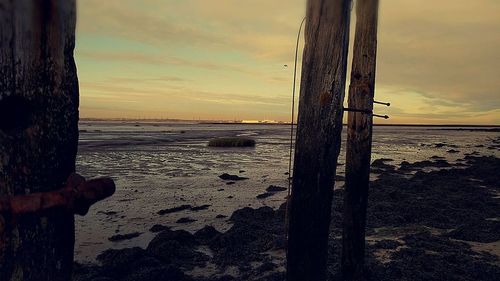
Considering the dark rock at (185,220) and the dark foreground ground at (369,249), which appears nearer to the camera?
the dark foreground ground at (369,249)

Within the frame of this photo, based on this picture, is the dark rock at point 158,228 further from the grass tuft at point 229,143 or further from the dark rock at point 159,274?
the grass tuft at point 229,143

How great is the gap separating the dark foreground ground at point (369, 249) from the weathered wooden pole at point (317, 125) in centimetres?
187

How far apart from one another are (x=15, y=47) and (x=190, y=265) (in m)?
4.90

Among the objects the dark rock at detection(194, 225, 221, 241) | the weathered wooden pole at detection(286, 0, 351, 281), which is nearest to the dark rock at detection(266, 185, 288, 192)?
the dark rock at detection(194, 225, 221, 241)

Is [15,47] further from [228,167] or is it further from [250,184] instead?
[228,167]

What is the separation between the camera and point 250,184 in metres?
13.4

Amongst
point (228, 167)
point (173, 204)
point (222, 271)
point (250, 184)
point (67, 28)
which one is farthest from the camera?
point (228, 167)

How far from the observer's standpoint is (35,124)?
5.65ft

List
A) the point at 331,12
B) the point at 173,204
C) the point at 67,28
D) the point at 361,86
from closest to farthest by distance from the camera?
the point at 67,28
the point at 331,12
the point at 361,86
the point at 173,204

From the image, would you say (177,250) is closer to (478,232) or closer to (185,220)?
(185,220)

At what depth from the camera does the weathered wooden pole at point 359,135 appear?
5.09 meters

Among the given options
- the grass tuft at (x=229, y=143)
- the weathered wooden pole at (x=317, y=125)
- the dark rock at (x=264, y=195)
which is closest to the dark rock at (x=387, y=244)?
the weathered wooden pole at (x=317, y=125)

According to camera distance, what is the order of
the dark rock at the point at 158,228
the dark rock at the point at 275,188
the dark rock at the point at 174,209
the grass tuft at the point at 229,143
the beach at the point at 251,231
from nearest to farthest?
the beach at the point at 251,231
the dark rock at the point at 158,228
the dark rock at the point at 174,209
the dark rock at the point at 275,188
the grass tuft at the point at 229,143

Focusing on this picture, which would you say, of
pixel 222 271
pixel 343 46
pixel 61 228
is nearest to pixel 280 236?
pixel 222 271
